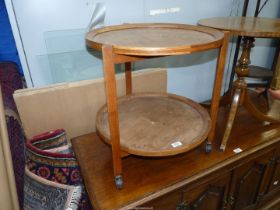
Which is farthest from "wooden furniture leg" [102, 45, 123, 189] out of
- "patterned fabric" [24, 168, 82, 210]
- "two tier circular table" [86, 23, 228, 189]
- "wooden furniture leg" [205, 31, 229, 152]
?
"wooden furniture leg" [205, 31, 229, 152]

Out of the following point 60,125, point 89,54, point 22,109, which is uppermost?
point 89,54

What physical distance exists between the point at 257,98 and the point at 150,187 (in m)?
1.21

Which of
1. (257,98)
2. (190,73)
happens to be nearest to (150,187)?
(190,73)

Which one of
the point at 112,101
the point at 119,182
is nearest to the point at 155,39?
the point at 112,101

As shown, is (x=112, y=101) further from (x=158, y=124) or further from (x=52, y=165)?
(x=52, y=165)

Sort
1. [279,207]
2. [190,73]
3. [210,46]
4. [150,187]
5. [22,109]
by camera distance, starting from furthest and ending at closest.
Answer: [190,73]
[279,207]
[22,109]
[150,187]
[210,46]

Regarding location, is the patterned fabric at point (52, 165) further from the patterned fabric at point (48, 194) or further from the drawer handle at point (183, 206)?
the drawer handle at point (183, 206)

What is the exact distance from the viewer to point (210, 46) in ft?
2.27

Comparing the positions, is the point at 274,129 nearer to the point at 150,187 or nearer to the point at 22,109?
the point at 150,187

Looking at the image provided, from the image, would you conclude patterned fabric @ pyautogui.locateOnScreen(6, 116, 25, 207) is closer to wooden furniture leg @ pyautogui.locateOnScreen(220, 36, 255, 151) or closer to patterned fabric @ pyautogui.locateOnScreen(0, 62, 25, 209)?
patterned fabric @ pyautogui.locateOnScreen(0, 62, 25, 209)

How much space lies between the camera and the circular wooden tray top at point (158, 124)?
32.2 inches

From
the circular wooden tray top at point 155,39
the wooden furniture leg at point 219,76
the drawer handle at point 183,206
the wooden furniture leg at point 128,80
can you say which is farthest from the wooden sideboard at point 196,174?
the circular wooden tray top at point 155,39

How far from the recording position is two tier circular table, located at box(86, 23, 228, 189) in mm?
653

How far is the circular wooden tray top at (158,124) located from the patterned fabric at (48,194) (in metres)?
0.28
